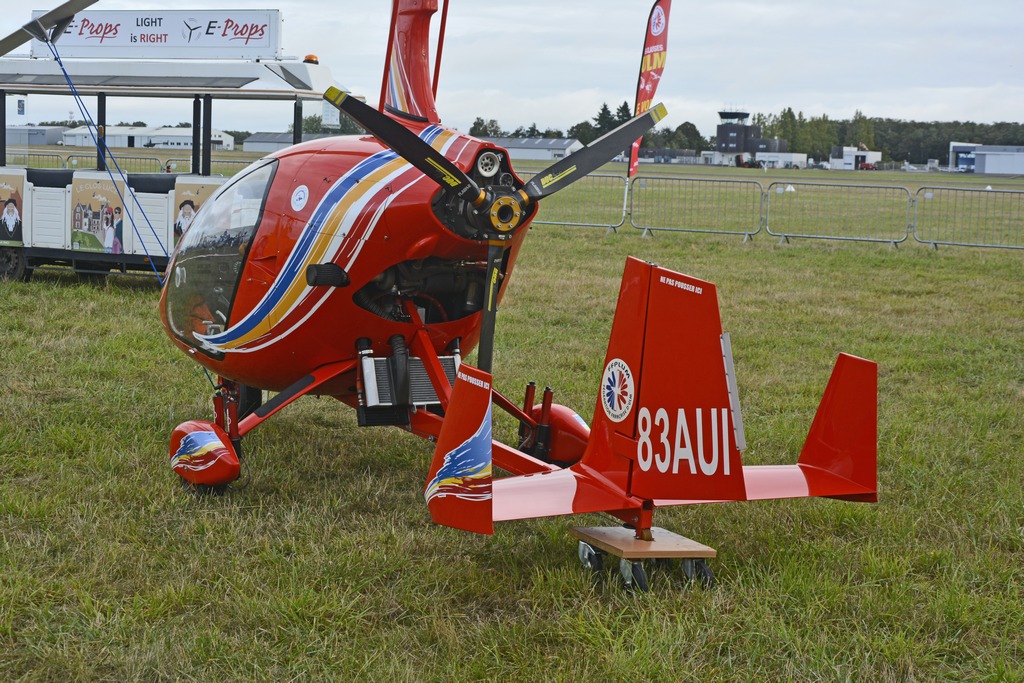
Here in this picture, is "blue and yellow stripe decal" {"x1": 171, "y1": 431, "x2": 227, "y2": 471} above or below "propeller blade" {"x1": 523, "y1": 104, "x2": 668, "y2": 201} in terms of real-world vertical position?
below

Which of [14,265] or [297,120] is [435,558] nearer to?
[297,120]

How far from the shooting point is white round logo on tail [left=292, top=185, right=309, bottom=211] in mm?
5441

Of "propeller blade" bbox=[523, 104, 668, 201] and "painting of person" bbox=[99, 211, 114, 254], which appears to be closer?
"propeller blade" bbox=[523, 104, 668, 201]

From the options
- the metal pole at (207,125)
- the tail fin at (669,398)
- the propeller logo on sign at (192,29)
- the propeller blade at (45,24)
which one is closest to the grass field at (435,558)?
the tail fin at (669,398)

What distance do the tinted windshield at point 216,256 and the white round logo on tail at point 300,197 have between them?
261 millimetres

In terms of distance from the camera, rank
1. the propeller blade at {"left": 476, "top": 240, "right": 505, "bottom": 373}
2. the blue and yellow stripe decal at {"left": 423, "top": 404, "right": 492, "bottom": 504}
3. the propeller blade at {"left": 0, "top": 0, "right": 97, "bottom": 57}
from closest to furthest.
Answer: the blue and yellow stripe decal at {"left": 423, "top": 404, "right": 492, "bottom": 504}
the propeller blade at {"left": 476, "top": 240, "right": 505, "bottom": 373}
the propeller blade at {"left": 0, "top": 0, "right": 97, "bottom": 57}

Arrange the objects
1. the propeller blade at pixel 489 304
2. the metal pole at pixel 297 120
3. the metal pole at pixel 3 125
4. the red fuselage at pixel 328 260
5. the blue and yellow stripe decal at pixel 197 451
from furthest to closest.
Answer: the metal pole at pixel 3 125 < the metal pole at pixel 297 120 < the blue and yellow stripe decal at pixel 197 451 < the red fuselage at pixel 328 260 < the propeller blade at pixel 489 304

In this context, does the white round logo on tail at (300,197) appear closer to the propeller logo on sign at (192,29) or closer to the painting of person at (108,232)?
the painting of person at (108,232)

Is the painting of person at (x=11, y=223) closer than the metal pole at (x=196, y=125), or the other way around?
the metal pole at (x=196, y=125)

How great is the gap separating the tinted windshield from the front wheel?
6928mm

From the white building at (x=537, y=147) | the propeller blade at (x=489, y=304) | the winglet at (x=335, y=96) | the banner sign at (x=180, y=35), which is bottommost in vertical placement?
the propeller blade at (x=489, y=304)

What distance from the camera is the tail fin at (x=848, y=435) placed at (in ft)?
14.7

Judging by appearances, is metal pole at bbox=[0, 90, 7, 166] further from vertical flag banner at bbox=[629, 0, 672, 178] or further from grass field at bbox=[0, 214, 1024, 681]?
vertical flag banner at bbox=[629, 0, 672, 178]

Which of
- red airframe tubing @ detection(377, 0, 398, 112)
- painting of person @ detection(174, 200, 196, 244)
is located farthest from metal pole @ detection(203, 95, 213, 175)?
red airframe tubing @ detection(377, 0, 398, 112)
